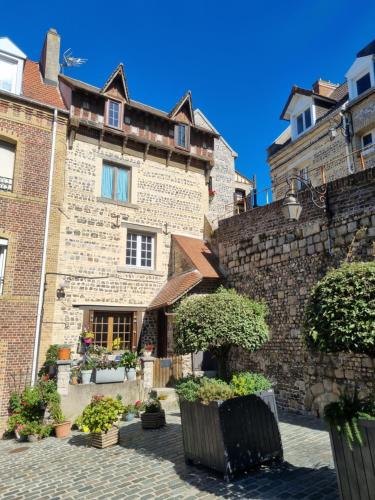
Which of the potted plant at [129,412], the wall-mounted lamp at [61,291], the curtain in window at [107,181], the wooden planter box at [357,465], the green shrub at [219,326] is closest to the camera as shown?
the wooden planter box at [357,465]

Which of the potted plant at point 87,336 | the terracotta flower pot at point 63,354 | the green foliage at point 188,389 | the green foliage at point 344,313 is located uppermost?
the green foliage at point 344,313

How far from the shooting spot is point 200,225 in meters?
16.1

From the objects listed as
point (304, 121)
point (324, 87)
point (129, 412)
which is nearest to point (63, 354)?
point (129, 412)


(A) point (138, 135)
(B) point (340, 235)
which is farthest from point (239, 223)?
(A) point (138, 135)

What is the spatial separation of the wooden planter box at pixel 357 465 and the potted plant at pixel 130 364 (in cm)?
794

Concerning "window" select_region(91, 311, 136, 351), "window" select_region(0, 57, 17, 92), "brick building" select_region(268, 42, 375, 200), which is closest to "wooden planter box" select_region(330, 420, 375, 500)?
"window" select_region(91, 311, 136, 351)

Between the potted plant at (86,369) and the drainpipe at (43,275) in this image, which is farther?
the drainpipe at (43,275)

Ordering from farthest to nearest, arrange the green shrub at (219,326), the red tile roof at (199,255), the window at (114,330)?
the red tile roof at (199,255) < the window at (114,330) < the green shrub at (219,326)

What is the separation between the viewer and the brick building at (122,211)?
12891mm

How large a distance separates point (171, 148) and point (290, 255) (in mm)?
7547

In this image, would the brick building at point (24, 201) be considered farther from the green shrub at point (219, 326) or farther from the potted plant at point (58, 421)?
the green shrub at point (219, 326)

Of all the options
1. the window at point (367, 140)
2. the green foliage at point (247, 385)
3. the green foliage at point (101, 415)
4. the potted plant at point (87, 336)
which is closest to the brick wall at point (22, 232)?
the potted plant at point (87, 336)

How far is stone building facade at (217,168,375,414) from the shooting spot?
29.3ft

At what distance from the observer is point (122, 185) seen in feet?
48.0
